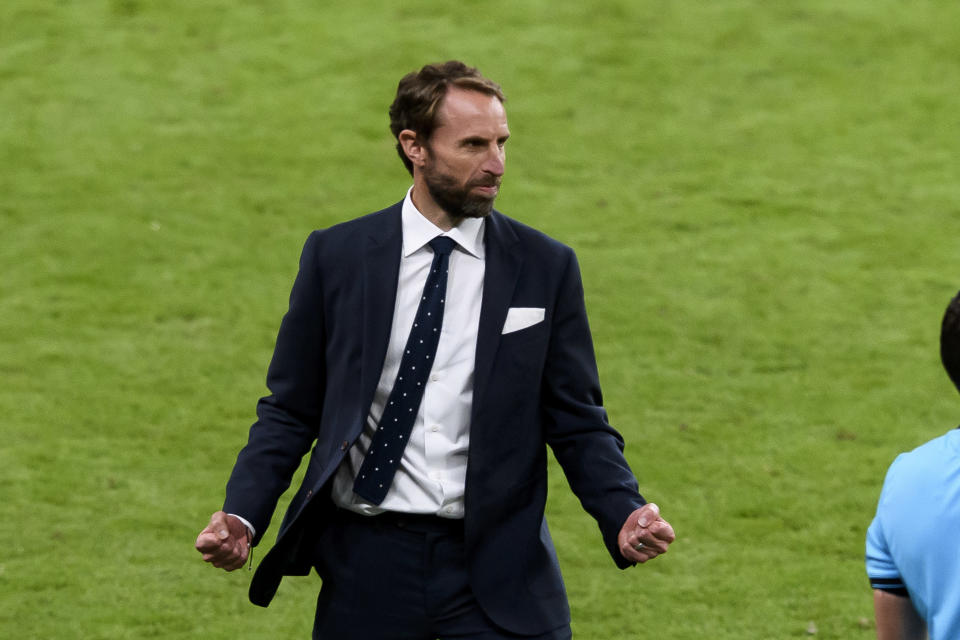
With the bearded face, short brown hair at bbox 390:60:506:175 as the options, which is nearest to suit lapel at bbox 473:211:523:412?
the bearded face

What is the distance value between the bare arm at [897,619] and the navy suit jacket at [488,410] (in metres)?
1.07

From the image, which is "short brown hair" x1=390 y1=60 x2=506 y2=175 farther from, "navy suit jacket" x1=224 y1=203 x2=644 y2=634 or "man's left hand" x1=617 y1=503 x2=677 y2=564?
"man's left hand" x1=617 y1=503 x2=677 y2=564

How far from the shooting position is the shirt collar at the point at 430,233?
4230 millimetres

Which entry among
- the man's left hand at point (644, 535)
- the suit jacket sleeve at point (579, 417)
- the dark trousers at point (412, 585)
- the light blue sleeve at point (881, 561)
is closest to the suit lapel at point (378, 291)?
the dark trousers at point (412, 585)

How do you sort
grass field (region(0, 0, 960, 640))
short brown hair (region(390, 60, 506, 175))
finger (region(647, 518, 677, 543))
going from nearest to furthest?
finger (region(647, 518, 677, 543))
short brown hair (region(390, 60, 506, 175))
grass field (region(0, 0, 960, 640))

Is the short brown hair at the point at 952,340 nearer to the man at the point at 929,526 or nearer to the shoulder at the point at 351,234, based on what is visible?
the man at the point at 929,526

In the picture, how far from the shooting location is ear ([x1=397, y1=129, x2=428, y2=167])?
13.8 ft

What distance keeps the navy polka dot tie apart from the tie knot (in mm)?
122

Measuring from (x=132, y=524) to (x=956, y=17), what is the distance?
10.8 m

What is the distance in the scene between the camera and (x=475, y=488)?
404cm

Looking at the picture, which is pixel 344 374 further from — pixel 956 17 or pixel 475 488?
pixel 956 17

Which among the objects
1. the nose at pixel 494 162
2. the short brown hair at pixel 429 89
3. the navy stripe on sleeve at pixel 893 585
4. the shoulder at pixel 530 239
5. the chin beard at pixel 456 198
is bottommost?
the navy stripe on sleeve at pixel 893 585

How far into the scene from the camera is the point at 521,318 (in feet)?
13.6

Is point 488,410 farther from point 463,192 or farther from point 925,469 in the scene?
point 925,469
